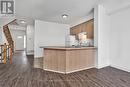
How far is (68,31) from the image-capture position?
8.58 m

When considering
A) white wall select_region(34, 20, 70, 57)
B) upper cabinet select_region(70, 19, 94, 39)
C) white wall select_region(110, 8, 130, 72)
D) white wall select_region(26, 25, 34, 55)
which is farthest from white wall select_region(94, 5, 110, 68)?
white wall select_region(26, 25, 34, 55)

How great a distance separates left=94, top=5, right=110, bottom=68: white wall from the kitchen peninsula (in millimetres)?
490

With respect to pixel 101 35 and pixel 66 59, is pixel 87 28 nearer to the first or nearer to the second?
pixel 101 35

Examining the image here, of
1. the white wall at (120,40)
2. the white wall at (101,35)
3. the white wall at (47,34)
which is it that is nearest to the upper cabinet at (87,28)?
the white wall at (101,35)

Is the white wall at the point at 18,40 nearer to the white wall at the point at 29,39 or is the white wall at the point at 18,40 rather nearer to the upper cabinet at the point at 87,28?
the white wall at the point at 29,39

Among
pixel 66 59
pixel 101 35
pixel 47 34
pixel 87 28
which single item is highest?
pixel 87 28

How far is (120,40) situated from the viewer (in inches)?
185

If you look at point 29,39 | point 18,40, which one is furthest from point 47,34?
point 18,40

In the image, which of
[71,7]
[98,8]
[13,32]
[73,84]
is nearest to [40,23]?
[71,7]

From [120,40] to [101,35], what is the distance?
2.57 feet

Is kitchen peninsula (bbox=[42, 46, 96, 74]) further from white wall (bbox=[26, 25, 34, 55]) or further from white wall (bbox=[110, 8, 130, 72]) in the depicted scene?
white wall (bbox=[26, 25, 34, 55])

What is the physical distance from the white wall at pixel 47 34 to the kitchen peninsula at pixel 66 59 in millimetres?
3017

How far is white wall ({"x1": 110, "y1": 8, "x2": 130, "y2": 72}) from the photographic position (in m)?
4.36

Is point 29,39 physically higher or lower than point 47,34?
lower
